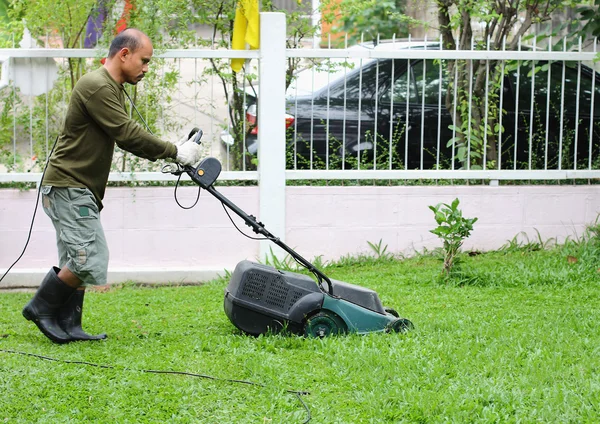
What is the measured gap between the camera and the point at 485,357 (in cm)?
447

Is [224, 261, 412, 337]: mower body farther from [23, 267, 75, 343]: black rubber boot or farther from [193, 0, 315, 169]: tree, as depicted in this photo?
[193, 0, 315, 169]: tree

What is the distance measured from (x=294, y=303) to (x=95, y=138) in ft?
4.84

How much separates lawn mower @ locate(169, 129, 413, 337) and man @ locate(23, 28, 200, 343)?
36 cm

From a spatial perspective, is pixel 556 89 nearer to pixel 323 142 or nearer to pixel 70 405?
pixel 323 142

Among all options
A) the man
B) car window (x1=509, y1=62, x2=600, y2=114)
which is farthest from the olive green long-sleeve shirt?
car window (x1=509, y1=62, x2=600, y2=114)

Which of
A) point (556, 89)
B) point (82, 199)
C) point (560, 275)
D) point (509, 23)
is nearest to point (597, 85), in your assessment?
point (556, 89)

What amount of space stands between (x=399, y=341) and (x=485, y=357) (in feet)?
1.62

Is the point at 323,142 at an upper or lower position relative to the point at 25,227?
upper

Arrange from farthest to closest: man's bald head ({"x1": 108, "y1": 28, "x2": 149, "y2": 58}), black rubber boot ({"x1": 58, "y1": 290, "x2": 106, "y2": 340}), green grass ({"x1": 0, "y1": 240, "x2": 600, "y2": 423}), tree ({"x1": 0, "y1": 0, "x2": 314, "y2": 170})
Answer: tree ({"x1": 0, "y1": 0, "x2": 314, "y2": 170}) → black rubber boot ({"x1": 58, "y1": 290, "x2": 106, "y2": 340}) → man's bald head ({"x1": 108, "y1": 28, "x2": 149, "y2": 58}) → green grass ({"x1": 0, "y1": 240, "x2": 600, "y2": 423})

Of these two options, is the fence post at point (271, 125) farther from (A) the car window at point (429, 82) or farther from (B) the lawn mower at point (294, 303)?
(B) the lawn mower at point (294, 303)

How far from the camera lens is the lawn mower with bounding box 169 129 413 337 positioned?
15.9ft

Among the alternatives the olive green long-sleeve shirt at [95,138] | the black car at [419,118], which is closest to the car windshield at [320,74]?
the black car at [419,118]

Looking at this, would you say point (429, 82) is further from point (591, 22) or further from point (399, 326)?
point (399, 326)

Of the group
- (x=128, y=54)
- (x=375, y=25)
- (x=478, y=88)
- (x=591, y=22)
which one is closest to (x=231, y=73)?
(x=478, y=88)
